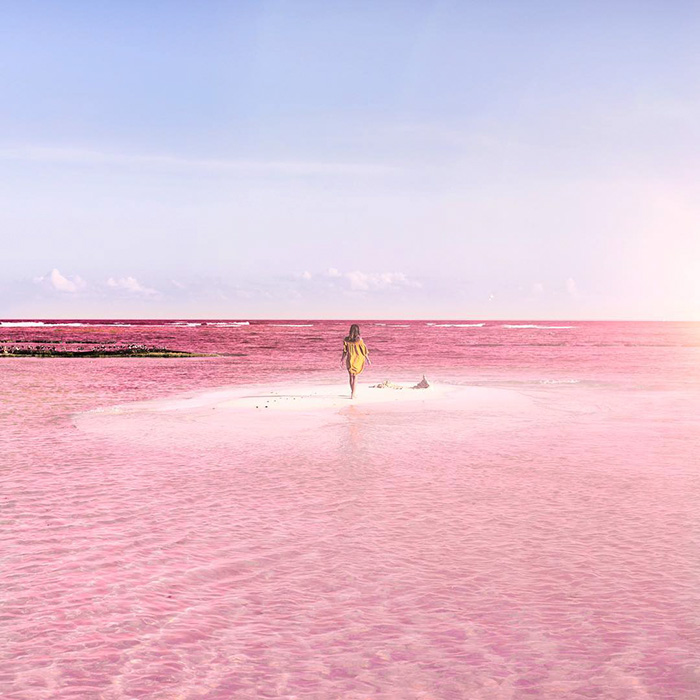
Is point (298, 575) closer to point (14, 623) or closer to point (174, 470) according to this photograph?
point (14, 623)

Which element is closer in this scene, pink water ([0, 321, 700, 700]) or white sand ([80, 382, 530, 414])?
pink water ([0, 321, 700, 700])

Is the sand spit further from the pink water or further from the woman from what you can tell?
the woman

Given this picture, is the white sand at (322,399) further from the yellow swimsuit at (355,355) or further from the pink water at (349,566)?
the pink water at (349,566)

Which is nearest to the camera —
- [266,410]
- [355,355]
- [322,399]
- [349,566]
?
[349,566]

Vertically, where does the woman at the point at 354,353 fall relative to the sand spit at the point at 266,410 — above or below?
above

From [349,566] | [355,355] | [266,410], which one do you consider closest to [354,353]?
[355,355]

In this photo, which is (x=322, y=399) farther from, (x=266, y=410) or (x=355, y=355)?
(x=266, y=410)

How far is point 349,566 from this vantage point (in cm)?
659

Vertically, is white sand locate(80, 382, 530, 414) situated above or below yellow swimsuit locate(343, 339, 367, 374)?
below

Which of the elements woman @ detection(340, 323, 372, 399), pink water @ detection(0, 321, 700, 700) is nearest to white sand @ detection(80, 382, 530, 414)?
woman @ detection(340, 323, 372, 399)

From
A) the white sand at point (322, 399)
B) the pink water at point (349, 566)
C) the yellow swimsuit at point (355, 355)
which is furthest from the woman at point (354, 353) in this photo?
the pink water at point (349, 566)

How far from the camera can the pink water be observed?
463 centimetres

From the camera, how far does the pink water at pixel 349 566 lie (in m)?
4.63

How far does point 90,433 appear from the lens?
589 inches
